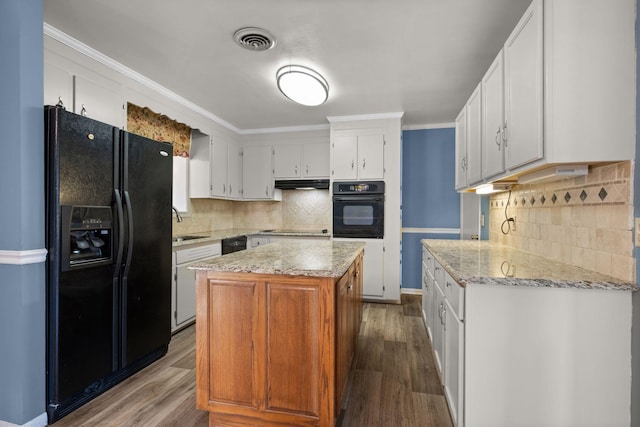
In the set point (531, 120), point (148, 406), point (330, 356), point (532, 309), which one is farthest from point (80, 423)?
point (531, 120)

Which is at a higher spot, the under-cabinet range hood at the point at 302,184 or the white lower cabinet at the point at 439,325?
the under-cabinet range hood at the point at 302,184

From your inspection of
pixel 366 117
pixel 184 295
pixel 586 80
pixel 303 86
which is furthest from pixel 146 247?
pixel 366 117

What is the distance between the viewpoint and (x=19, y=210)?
165 centimetres

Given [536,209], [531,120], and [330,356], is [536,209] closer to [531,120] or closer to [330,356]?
[531,120]

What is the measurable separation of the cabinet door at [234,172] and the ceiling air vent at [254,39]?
2357 mm

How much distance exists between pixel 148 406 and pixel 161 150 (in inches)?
72.2

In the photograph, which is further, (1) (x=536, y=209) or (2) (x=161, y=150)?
(2) (x=161, y=150)

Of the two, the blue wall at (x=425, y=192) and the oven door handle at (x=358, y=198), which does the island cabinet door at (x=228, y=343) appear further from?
the blue wall at (x=425, y=192)

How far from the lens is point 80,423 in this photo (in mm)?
1763

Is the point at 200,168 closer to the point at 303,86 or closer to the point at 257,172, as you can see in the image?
the point at 257,172

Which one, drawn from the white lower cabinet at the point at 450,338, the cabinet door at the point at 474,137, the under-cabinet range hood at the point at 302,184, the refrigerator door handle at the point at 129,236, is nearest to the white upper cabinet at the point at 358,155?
the under-cabinet range hood at the point at 302,184

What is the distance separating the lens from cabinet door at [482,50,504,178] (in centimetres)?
185

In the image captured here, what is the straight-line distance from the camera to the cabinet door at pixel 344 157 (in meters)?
4.11

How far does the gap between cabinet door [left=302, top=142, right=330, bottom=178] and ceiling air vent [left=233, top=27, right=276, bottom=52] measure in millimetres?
2220
